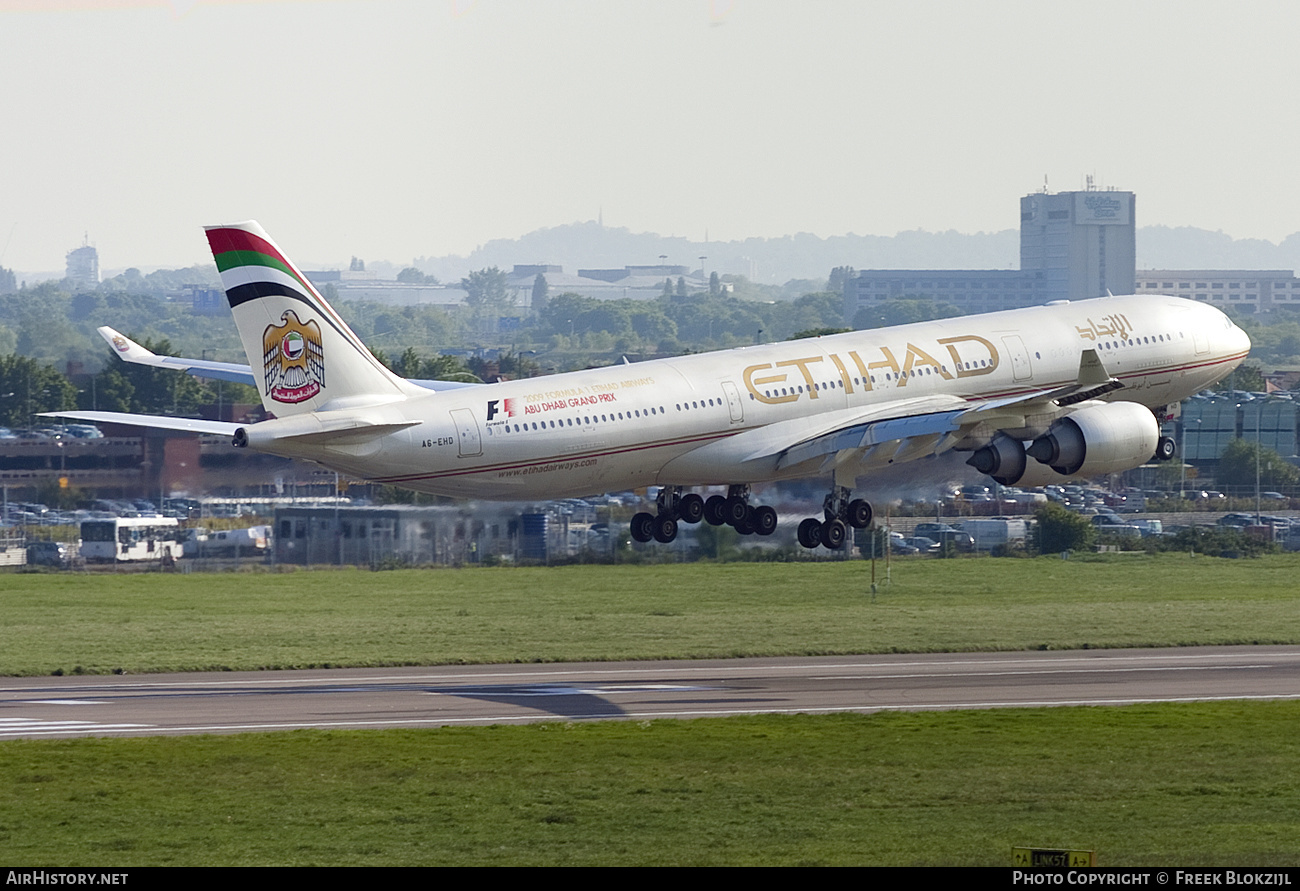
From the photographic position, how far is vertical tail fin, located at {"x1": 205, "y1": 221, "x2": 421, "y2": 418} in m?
59.6

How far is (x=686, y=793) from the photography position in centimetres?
5000

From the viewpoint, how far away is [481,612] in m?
96.1

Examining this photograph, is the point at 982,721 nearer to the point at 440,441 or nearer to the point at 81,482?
the point at 440,441

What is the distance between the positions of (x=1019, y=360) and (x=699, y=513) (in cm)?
1255

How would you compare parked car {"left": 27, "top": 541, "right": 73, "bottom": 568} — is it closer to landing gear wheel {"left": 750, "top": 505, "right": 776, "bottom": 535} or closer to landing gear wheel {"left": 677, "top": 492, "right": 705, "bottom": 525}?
landing gear wheel {"left": 677, "top": 492, "right": 705, "bottom": 525}

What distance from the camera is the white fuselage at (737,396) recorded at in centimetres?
6028

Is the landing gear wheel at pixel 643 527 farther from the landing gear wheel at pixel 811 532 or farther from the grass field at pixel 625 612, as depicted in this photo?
the grass field at pixel 625 612

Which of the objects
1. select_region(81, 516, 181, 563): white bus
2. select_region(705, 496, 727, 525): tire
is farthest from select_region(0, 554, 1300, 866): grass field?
select_region(81, 516, 181, 563): white bus

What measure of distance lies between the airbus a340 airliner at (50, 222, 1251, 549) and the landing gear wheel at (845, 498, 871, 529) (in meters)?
0.07

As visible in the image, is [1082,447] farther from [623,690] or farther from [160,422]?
[160,422]

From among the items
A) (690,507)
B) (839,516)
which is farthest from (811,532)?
(690,507)
